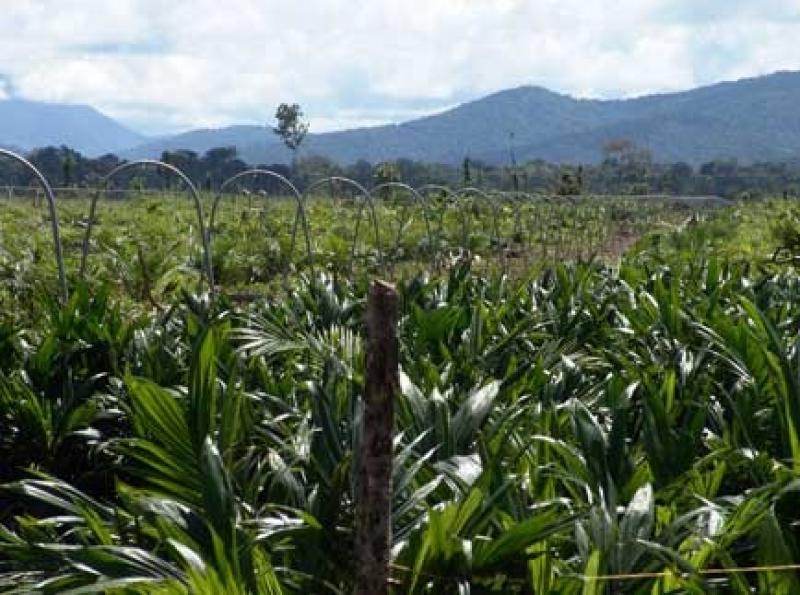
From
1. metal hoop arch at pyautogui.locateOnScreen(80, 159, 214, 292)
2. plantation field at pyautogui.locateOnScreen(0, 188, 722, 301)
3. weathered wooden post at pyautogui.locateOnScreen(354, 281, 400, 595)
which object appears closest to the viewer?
weathered wooden post at pyautogui.locateOnScreen(354, 281, 400, 595)

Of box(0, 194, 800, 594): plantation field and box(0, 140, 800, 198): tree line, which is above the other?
box(0, 194, 800, 594): plantation field

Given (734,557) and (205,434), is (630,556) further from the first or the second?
(205,434)

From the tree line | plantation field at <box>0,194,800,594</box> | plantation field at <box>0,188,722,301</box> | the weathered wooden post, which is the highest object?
the weathered wooden post

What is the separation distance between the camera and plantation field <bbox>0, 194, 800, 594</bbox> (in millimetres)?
1965

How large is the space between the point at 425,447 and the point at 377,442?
107 cm

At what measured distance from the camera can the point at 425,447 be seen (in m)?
2.63

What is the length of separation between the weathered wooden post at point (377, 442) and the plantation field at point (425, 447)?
0.51 feet

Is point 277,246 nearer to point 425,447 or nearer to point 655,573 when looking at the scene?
point 425,447

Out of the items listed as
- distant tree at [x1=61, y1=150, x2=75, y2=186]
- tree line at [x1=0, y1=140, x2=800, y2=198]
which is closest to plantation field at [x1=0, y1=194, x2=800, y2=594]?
distant tree at [x1=61, y1=150, x2=75, y2=186]

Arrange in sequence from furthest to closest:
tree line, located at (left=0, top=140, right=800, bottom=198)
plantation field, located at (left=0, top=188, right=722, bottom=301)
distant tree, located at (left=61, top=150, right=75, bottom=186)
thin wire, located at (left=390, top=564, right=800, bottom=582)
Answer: tree line, located at (left=0, top=140, right=800, bottom=198) → distant tree, located at (left=61, top=150, right=75, bottom=186) → plantation field, located at (left=0, top=188, right=722, bottom=301) → thin wire, located at (left=390, top=564, right=800, bottom=582)

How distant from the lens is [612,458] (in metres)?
2.50

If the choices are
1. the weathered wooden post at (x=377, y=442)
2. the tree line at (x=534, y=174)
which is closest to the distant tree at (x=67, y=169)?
the tree line at (x=534, y=174)

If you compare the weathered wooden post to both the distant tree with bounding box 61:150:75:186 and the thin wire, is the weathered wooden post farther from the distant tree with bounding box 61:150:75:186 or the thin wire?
the distant tree with bounding box 61:150:75:186

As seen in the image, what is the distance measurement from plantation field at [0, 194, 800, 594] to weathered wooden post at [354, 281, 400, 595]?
0.16 meters
